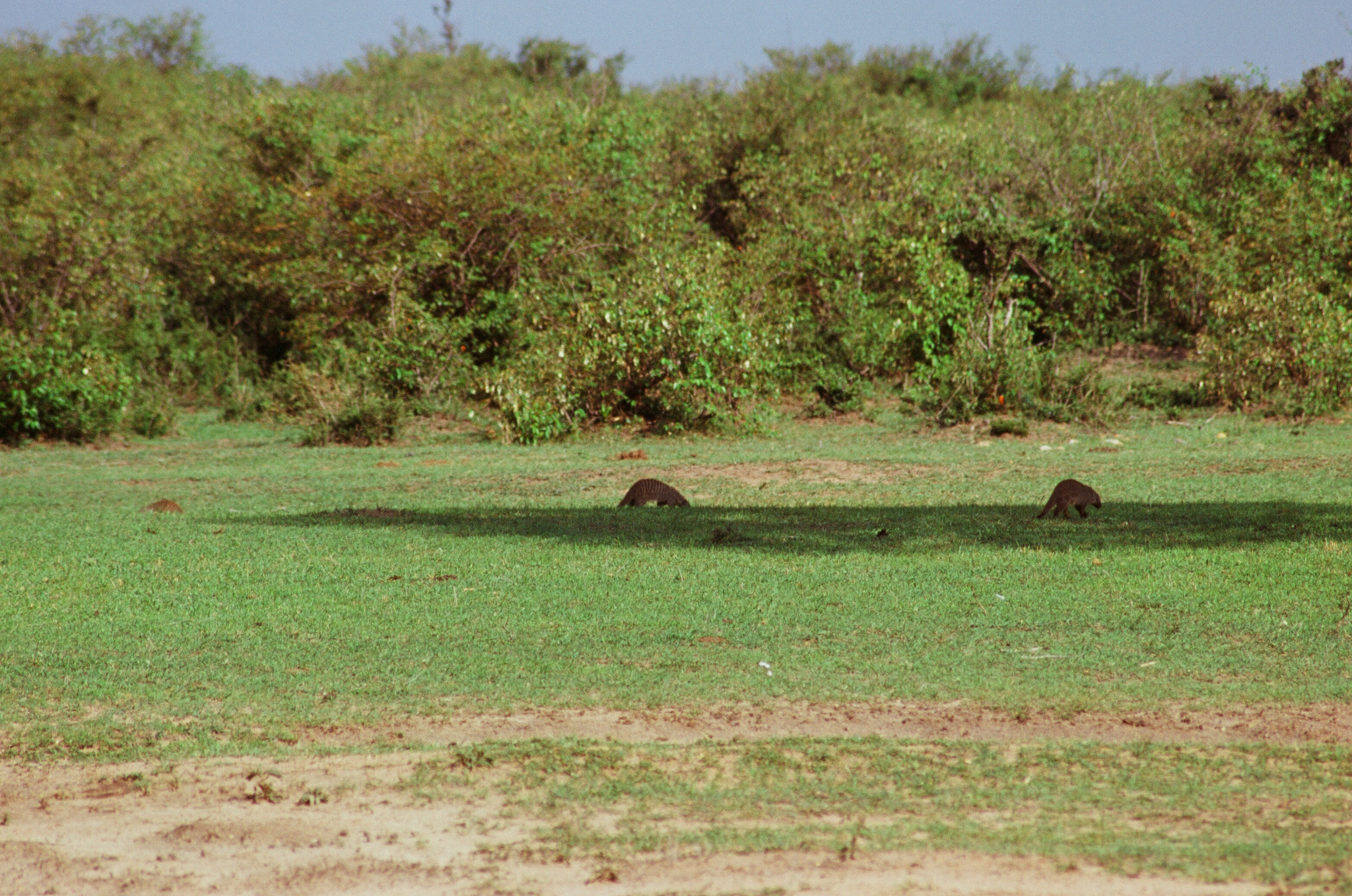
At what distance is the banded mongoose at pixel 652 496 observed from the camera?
31.0 feet

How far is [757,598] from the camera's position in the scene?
6500mm

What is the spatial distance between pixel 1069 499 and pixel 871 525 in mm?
1264

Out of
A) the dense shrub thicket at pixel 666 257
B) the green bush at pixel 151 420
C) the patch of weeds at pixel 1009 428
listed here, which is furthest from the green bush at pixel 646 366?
the green bush at pixel 151 420

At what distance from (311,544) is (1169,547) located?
4.94 meters

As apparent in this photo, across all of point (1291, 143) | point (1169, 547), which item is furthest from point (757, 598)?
point (1291, 143)

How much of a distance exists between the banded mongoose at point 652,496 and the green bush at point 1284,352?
8438mm

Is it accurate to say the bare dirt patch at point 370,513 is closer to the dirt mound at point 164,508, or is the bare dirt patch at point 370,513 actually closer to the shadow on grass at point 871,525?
the shadow on grass at point 871,525

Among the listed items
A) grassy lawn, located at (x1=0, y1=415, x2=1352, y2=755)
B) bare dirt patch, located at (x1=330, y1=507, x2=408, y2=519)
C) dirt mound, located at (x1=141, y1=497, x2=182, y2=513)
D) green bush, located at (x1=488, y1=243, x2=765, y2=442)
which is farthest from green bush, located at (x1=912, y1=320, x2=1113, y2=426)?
dirt mound, located at (x1=141, y1=497, x2=182, y2=513)

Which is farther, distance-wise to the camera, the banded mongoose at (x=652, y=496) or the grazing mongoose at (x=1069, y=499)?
the banded mongoose at (x=652, y=496)

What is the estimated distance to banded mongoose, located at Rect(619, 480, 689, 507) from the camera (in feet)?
31.0

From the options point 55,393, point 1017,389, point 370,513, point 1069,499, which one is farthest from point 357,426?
point 1069,499

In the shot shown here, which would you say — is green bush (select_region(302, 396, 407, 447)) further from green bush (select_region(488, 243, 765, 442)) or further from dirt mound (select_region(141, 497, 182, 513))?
dirt mound (select_region(141, 497, 182, 513))

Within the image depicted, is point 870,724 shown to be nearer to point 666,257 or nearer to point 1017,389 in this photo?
point 1017,389

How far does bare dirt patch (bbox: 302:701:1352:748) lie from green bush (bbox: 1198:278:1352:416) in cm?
1112
